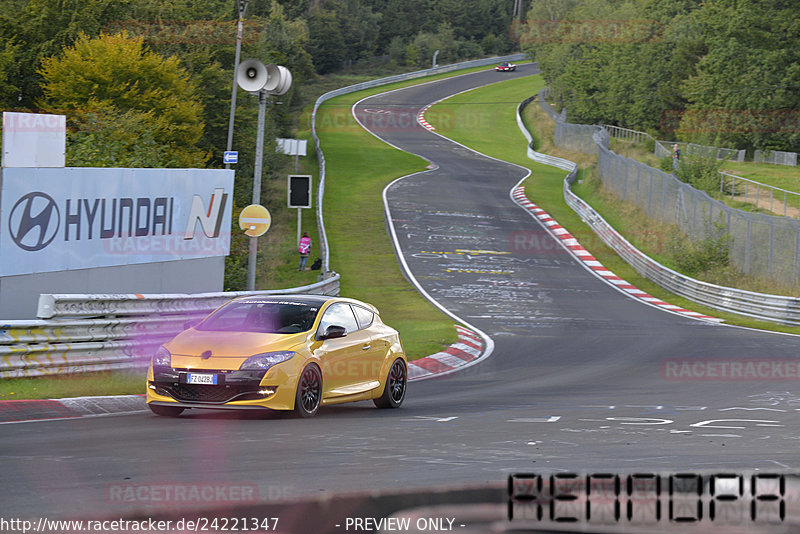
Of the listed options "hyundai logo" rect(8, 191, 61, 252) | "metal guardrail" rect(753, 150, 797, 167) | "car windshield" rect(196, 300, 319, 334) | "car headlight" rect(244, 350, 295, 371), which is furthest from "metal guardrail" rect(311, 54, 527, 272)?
"metal guardrail" rect(753, 150, 797, 167)

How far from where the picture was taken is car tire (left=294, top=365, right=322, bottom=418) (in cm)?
1149

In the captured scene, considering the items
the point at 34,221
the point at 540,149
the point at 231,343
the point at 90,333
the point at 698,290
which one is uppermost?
the point at 34,221

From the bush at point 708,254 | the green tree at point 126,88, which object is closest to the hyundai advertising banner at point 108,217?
the bush at point 708,254

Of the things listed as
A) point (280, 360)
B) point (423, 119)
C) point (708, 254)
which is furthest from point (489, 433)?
point (423, 119)

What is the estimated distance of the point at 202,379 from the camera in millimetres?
11141

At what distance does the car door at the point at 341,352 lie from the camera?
40.2 feet

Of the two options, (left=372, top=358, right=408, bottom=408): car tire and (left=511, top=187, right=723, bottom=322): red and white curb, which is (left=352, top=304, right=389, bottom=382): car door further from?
(left=511, top=187, right=723, bottom=322): red and white curb

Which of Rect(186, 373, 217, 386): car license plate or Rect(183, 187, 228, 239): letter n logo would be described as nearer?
Rect(186, 373, 217, 386): car license plate

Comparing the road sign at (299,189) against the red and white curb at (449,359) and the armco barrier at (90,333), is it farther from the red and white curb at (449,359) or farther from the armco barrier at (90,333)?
the armco barrier at (90,333)

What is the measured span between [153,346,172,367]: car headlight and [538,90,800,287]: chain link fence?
77.9 feet

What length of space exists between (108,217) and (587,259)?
1076 inches

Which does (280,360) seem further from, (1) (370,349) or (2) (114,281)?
(2) (114,281)

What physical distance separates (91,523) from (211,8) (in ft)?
233

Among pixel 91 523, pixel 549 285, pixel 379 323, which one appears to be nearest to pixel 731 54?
pixel 549 285
